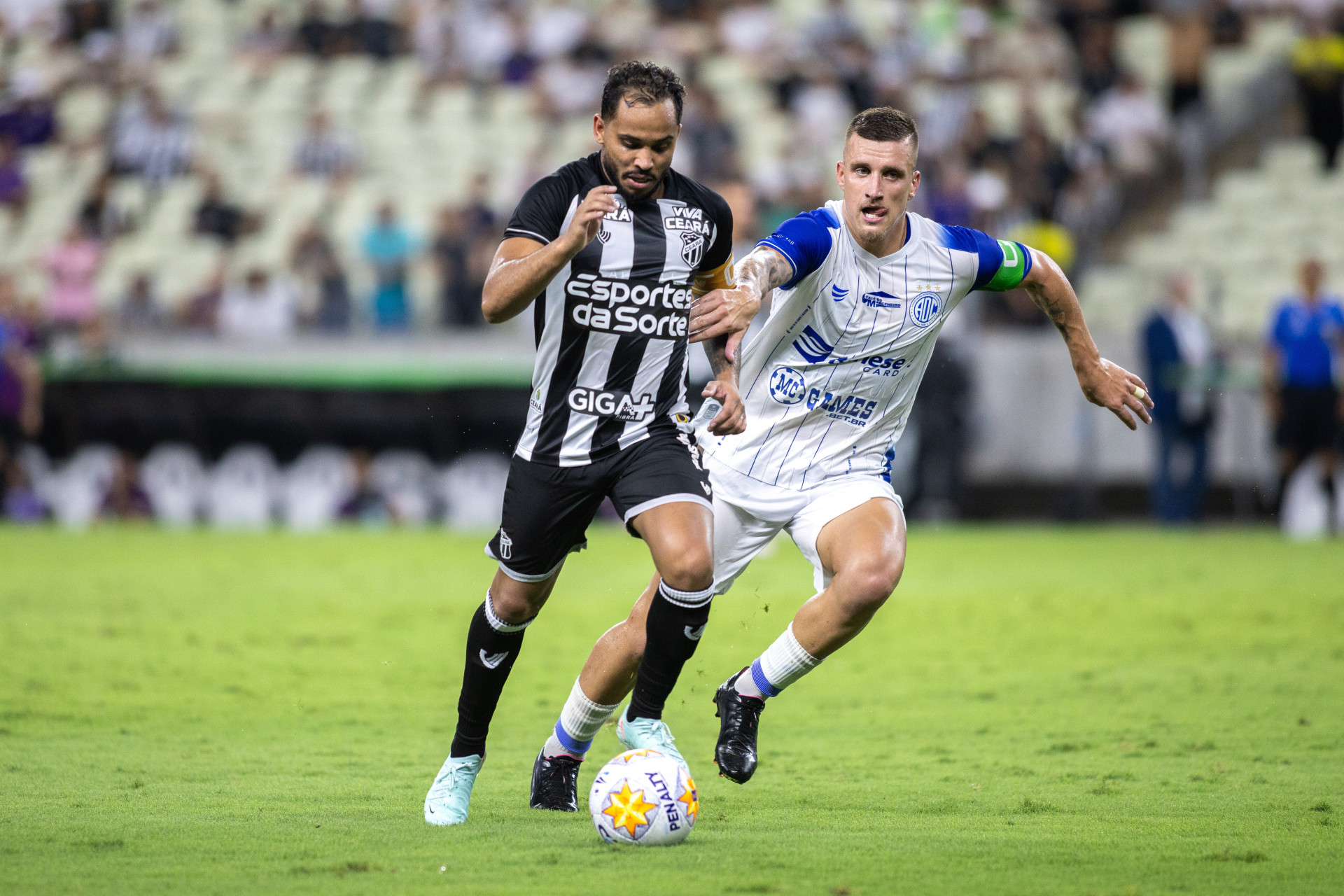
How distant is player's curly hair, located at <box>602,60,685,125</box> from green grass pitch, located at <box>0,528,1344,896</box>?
7.65 ft

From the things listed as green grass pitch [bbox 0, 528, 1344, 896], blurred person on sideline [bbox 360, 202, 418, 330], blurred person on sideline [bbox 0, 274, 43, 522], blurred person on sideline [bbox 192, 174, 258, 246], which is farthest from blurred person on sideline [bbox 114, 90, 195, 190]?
green grass pitch [bbox 0, 528, 1344, 896]

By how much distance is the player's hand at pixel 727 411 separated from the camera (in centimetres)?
507

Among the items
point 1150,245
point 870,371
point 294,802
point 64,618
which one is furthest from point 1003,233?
point 294,802

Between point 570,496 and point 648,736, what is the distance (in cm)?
82

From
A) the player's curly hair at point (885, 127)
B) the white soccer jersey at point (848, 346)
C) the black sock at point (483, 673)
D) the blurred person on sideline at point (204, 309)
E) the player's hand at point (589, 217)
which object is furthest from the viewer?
the blurred person on sideline at point (204, 309)

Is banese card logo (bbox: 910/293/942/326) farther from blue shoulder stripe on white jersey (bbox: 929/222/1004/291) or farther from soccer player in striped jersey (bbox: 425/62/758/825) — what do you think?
soccer player in striped jersey (bbox: 425/62/758/825)

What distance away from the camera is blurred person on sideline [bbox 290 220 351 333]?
17.8 metres

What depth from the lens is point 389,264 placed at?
18.2 meters

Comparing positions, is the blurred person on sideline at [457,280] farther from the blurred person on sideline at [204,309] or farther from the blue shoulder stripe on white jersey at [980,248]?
the blue shoulder stripe on white jersey at [980,248]

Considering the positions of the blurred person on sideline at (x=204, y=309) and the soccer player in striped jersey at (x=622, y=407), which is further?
the blurred person on sideline at (x=204, y=309)

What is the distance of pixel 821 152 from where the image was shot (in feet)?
63.1

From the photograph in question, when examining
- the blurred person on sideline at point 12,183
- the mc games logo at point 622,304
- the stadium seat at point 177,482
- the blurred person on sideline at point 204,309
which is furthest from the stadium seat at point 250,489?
the mc games logo at point 622,304

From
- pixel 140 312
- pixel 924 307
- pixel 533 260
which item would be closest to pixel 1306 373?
pixel 924 307

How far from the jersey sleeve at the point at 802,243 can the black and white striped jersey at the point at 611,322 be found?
293 millimetres
